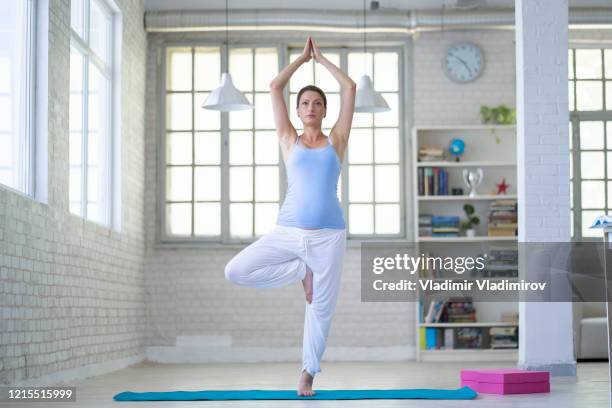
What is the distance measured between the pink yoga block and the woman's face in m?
1.82

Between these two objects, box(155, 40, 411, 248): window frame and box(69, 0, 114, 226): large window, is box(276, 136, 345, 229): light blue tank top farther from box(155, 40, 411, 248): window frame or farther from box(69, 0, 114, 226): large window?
box(155, 40, 411, 248): window frame

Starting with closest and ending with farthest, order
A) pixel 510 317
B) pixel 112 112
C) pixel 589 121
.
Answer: pixel 112 112 < pixel 510 317 < pixel 589 121

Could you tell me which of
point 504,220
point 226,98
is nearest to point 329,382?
point 226,98

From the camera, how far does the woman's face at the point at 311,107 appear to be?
5363 mm


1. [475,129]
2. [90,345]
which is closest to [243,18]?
[475,129]

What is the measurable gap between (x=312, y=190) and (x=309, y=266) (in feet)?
1.34

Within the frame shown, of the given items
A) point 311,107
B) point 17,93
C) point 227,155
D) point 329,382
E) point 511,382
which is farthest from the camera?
point 227,155

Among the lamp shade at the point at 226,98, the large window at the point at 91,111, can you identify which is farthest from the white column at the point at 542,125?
the large window at the point at 91,111

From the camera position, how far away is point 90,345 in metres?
7.91

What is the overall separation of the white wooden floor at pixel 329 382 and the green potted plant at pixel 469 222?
148 centimetres

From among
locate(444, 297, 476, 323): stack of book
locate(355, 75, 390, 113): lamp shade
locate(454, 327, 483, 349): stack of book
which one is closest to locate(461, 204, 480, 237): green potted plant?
locate(444, 297, 476, 323): stack of book

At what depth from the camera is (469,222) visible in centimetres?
1043

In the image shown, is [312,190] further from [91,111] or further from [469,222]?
[469,222]

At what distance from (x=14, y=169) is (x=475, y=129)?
5.61 meters
